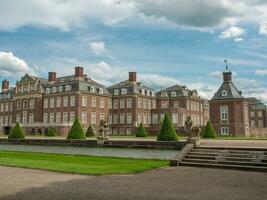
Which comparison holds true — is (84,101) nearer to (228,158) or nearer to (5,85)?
(5,85)

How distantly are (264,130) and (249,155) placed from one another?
3873 centimetres

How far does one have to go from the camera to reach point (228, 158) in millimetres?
15219

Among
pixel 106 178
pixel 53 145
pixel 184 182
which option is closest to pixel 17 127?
pixel 53 145

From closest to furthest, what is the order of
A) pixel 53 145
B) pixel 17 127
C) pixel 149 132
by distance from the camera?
pixel 53 145
pixel 17 127
pixel 149 132

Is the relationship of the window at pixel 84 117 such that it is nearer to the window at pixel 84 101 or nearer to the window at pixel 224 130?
the window at pixel 84 101

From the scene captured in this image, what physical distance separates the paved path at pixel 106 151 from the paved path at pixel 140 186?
228 inches

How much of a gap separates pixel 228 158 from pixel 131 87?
50261mm

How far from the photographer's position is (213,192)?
9008 millimetres

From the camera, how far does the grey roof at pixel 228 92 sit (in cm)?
4284

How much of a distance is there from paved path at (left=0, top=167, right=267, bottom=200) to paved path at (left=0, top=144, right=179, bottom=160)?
578 centimetres

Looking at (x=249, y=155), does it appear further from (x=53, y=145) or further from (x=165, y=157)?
(x=53, y=145)

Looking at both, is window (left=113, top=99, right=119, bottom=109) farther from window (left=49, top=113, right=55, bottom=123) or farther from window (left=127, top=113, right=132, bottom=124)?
window (left=49, top=113, right=55, bottom=123)

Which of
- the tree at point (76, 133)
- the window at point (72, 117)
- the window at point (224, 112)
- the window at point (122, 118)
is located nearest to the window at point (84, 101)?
the window at point (72, 117)

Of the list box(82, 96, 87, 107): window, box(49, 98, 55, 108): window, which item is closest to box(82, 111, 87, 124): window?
box(82, 96, 87, 107): window
